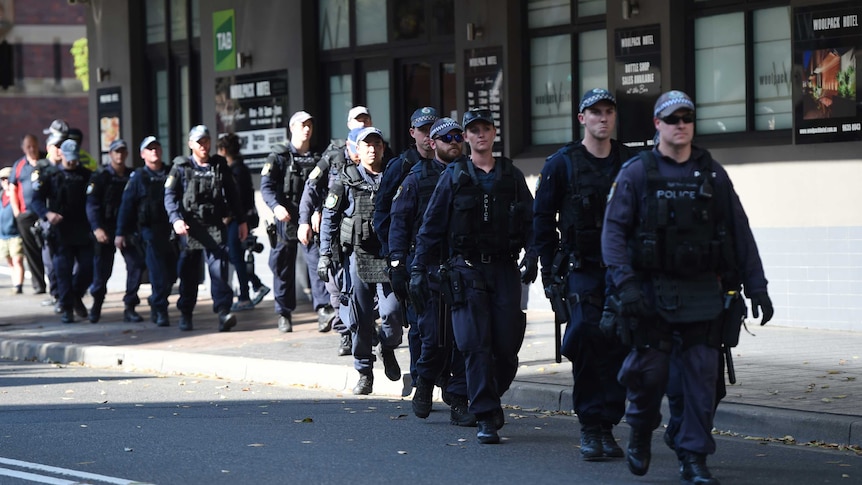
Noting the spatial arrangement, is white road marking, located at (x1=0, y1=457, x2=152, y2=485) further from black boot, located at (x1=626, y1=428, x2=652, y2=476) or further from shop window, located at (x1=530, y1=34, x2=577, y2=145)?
shop window, located at (x1=530, y1=34, x2=577, y2=145)

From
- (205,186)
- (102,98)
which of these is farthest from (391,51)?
(102,98)

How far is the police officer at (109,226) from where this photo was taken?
16.4m

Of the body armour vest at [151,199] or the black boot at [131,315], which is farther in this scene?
the black boot at [131,315]

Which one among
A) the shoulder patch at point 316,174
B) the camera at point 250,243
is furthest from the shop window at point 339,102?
the shoulder patch at point 316,174

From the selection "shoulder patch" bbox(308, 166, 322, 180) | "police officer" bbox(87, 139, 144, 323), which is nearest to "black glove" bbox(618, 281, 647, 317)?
"shoulder patch" bbox(308, 166, 322, 180)

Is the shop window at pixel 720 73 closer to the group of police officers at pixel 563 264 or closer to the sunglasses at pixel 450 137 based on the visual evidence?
the group of police officers at pixel 563 264

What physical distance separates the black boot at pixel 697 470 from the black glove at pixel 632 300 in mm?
701

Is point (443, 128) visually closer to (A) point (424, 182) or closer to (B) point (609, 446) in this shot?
(A) point (424, 182)

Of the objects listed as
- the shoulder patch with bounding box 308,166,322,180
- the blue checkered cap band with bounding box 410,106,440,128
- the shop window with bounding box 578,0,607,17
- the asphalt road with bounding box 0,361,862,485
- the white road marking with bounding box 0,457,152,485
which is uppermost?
the shop window with bounding box 578,0,607,17

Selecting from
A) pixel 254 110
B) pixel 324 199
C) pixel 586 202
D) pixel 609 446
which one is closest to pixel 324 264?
pixel 324 199

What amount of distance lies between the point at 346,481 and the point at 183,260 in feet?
26.1

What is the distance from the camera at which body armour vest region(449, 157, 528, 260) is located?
871 cm

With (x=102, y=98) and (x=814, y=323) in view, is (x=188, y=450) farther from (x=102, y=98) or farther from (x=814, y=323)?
(x=102, y=98)

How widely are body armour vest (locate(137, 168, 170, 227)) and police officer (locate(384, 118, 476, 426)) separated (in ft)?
21.4
